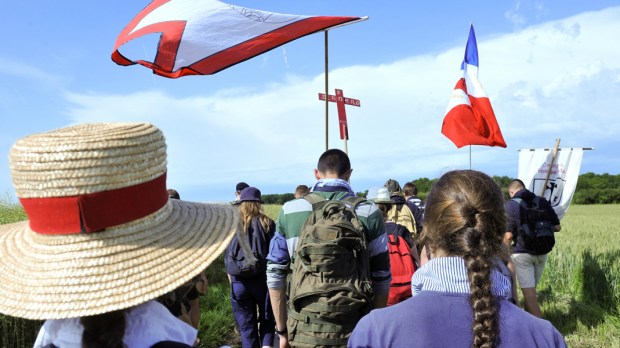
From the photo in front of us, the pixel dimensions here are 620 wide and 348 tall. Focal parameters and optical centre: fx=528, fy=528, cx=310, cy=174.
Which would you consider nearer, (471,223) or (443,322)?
(443,322)

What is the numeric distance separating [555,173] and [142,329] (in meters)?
10.4

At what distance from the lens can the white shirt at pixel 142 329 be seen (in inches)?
58.9

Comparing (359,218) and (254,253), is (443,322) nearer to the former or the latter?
(359,218)

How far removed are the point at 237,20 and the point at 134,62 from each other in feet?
5.79

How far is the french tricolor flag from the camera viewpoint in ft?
33.0

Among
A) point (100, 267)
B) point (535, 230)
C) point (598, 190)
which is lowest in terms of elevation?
point (598, 190)

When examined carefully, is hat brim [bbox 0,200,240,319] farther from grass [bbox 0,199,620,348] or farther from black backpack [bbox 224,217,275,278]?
grass [bbox 0,199,620,348]

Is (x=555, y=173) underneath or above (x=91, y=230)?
underneath

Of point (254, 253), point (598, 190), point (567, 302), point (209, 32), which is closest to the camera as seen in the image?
point (254, 253)

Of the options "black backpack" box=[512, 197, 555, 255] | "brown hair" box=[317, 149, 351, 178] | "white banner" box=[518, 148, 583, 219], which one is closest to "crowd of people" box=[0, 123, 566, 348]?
"brown hair" box=[317, 149, 351, 178]

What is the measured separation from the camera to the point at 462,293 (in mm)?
1762

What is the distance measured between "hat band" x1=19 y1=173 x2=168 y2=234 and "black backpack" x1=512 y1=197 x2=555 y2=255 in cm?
709

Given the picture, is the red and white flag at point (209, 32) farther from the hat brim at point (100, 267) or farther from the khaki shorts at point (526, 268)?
the hat brim at point (100, 267)

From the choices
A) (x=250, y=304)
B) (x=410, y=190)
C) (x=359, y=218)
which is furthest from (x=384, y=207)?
(x=410, y=190)
